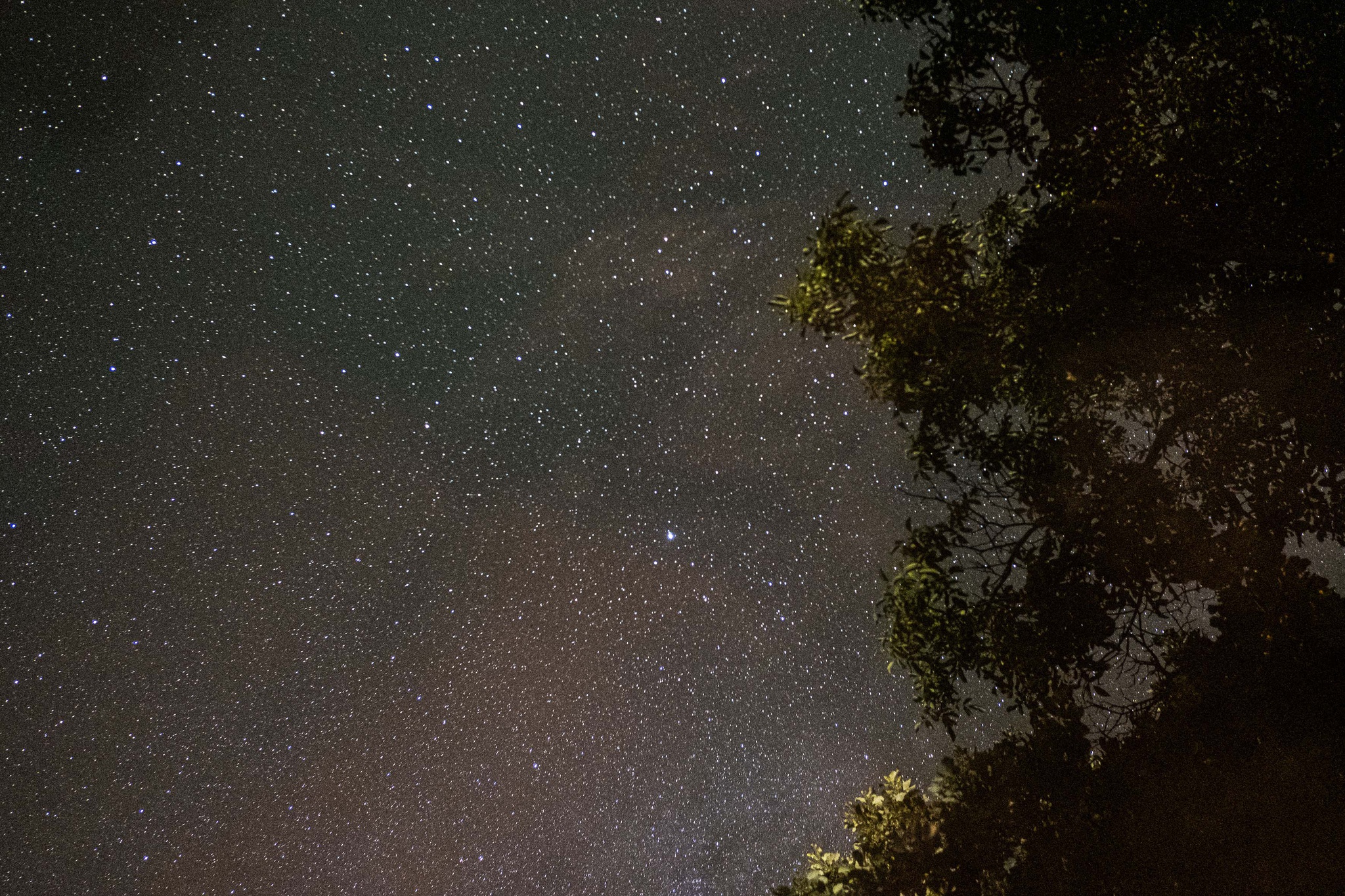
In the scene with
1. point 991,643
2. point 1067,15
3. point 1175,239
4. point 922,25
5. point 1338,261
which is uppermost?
point 922,25

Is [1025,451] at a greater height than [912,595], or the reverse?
[1025,451]

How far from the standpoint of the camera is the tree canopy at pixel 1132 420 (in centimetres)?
290

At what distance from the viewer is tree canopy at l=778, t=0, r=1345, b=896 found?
2902 mm

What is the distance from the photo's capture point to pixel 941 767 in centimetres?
386

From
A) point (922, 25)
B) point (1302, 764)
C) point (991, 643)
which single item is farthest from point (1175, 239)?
point (1302, 764)

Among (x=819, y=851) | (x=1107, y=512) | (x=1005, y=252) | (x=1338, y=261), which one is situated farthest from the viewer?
(x=819, y=851)

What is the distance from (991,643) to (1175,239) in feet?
6.00

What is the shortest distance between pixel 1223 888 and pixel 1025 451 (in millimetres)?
1828

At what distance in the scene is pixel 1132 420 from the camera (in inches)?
148

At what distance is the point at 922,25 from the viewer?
347 cm

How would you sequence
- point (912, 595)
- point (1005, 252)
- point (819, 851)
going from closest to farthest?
point (912, 595), point (1005, 252), point (819, 851)

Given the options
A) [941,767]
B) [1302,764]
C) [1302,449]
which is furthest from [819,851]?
[1302,449]

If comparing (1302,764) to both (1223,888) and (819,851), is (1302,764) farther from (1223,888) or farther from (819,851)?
(819,851)

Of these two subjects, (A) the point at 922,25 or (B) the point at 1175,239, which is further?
(A) the point at 922,25
